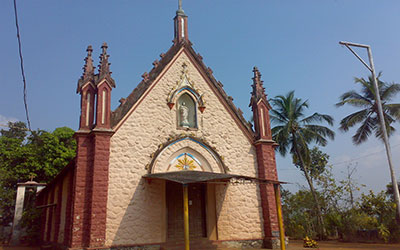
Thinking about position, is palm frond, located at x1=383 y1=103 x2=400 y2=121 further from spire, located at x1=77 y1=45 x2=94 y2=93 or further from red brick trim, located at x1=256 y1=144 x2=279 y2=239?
spire, located at x1=77 y1=45 x2=94 y2=93

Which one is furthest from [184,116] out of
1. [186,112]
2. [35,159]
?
[35,159]

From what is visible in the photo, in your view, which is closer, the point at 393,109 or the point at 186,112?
the point at 186,112

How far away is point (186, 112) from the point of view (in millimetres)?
14625

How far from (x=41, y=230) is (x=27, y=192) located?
5678mm

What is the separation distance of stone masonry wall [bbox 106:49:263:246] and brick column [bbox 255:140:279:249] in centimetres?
28

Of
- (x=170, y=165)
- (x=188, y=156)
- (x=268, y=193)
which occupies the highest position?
(x=188, y=156)

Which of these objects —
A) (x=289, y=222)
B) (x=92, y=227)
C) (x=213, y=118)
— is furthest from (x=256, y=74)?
(x=289, y=222)

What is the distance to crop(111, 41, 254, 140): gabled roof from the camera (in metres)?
13.3

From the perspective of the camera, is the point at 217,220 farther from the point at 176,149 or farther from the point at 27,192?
the point at 27,192

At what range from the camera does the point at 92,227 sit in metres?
11.1

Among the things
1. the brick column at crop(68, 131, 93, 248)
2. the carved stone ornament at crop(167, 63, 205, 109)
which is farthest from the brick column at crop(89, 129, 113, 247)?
the carved stone ornament at crop(167, 63, 205, 109)

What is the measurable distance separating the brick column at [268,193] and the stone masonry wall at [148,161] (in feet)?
0.91

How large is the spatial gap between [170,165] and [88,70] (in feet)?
16.9

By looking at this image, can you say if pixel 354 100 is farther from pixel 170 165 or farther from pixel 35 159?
pixel 35 159
